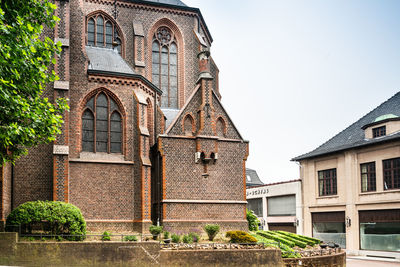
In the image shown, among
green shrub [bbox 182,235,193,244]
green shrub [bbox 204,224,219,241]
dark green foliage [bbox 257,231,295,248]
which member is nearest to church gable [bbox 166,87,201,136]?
green shrub [bbox 204,224,219,241]

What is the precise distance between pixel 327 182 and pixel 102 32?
24.3 metres

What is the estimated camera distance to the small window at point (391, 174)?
35.8 metres

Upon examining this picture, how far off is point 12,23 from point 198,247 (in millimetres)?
12787

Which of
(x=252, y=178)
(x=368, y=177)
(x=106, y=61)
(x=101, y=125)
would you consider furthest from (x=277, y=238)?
(x=252, y=178)

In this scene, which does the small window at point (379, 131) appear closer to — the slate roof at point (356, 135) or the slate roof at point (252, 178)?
the slate roof at point (356, 135)

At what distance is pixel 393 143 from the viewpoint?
36.3 metres

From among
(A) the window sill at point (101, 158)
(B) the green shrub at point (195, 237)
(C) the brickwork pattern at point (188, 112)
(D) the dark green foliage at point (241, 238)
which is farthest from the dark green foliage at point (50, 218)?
(C) the brickwork pattern at point (188, 112)

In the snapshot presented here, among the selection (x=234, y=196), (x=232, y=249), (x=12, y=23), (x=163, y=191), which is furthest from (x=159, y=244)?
(x=12, y=23)

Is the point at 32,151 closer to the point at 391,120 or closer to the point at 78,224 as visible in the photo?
the point at 78,224

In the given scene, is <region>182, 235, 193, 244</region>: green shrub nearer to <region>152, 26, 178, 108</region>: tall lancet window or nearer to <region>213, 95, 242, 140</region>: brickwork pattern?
<region>213, 95, 242, 140</region>: brickwork pattern

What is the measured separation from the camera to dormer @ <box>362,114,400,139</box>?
37375 millimetres

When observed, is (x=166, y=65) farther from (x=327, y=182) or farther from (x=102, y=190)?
(x=327, y=182)

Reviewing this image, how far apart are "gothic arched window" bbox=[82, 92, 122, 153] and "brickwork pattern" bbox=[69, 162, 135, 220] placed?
1.18 metres

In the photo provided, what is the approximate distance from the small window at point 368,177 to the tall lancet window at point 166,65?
17085mm
